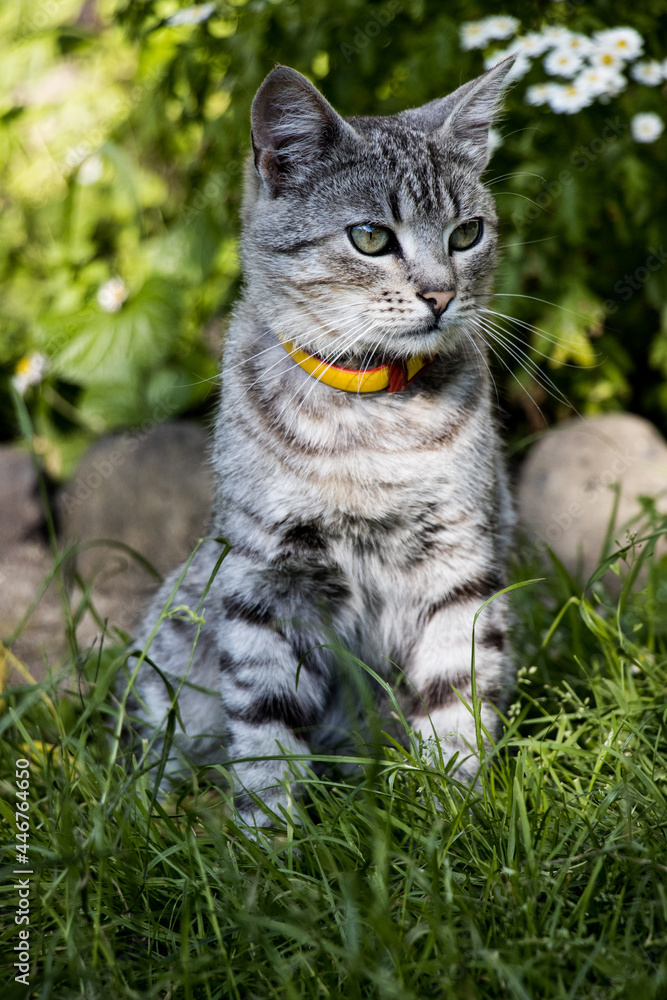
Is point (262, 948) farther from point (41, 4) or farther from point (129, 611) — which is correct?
point (41, 4)

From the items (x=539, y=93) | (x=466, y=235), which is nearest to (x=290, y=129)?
(x=466, y=235)

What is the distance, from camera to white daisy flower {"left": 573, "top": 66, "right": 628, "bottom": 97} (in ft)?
9.51

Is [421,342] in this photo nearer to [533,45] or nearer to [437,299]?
[437,299]

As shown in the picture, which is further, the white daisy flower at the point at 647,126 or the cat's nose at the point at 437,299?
the white daisy flower at the point at 647,126

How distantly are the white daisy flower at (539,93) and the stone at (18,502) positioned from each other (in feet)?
8.48

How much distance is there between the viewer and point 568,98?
9.49ft

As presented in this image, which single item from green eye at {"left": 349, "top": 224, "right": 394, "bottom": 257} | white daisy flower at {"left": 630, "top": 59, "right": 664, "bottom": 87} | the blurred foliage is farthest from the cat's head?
white daisy flower at {"left": 630, "top": 59, "right": 664, "bottom": 87}

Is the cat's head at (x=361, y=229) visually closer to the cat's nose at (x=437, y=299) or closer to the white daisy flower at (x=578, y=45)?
the cat's nose at (x=437, y=299)

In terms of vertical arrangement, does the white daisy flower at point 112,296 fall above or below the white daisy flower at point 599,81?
below

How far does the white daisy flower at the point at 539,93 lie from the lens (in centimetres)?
293

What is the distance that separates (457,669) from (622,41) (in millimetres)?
2266

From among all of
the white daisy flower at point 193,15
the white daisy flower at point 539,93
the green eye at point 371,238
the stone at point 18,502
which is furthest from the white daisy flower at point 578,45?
the stone at point 18,502

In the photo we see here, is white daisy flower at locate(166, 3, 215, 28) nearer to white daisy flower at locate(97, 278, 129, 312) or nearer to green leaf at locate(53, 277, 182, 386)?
green leaf at locate(53, 277, 182, 386)

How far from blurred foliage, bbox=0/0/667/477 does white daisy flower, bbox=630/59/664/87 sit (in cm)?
4
